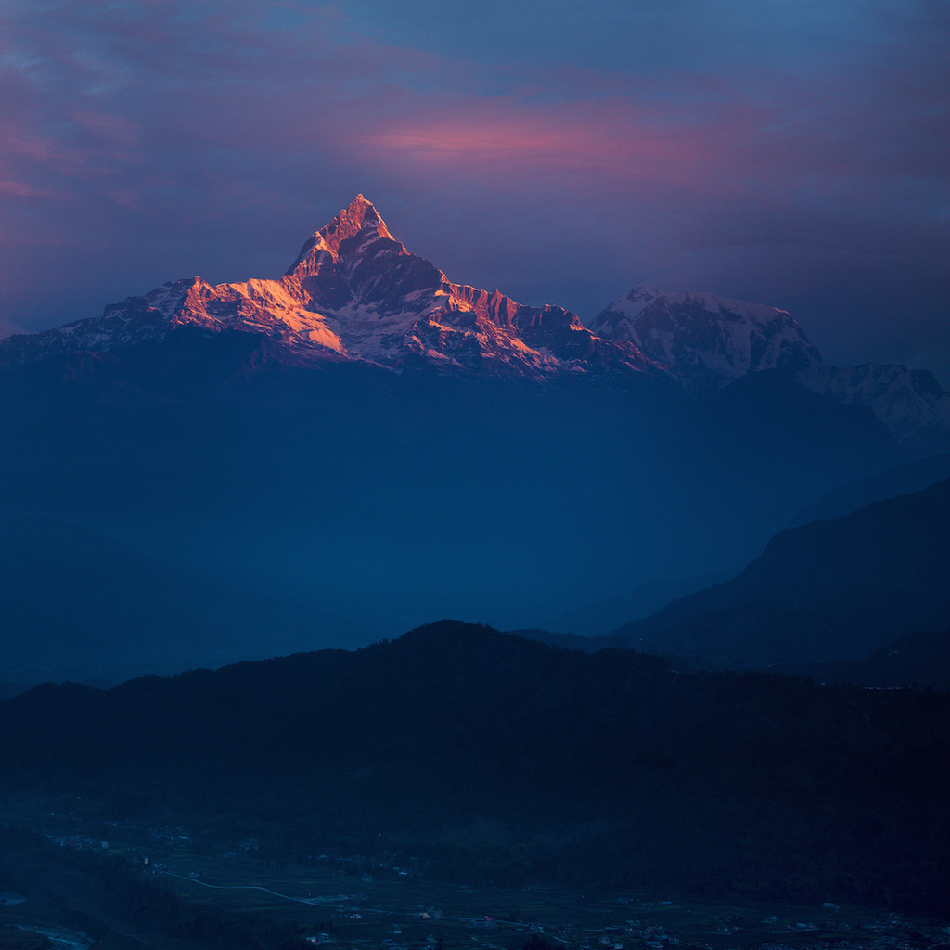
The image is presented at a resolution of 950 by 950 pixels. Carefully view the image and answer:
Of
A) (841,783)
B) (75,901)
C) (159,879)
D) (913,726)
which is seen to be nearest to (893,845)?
(841,783)

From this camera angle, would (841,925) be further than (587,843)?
No

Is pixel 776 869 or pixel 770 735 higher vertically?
pixel 770 735

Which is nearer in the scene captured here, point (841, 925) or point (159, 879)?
point (841, 925)

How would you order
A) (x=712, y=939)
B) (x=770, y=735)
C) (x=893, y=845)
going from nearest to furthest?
(x=712, y=939) → (x=893, y=845) → (x=770, y=735)

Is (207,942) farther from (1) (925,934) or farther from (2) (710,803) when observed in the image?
(1) (925,934)

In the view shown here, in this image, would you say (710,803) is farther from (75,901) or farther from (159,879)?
(75,901)

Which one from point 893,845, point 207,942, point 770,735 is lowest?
point 207,942

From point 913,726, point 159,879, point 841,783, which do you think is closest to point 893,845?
point 841,783

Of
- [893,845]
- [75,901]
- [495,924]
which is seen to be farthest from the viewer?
[75,901]

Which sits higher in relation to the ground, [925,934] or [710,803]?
[710,803]
